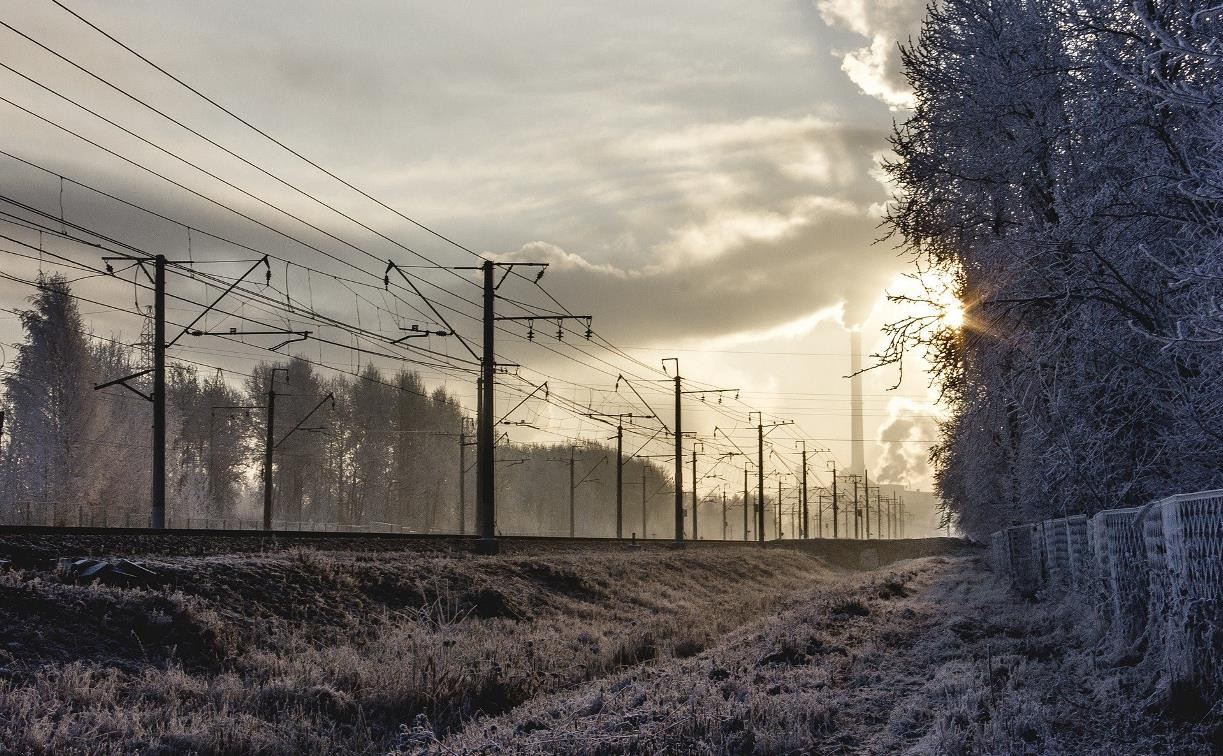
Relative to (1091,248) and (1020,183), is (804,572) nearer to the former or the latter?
(1020,183)

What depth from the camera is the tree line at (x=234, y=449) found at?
5306 centimetres

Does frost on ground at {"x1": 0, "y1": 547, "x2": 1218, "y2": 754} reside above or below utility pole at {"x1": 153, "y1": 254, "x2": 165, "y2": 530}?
below

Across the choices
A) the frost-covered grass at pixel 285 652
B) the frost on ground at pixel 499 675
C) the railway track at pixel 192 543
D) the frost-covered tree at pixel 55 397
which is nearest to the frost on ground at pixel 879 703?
the frost on ground at pixel 499 675

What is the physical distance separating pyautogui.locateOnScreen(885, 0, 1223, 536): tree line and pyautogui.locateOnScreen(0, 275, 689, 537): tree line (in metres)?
27.6

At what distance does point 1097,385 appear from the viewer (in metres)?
11.3

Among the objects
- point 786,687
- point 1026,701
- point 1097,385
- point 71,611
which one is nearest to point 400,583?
point 71,611

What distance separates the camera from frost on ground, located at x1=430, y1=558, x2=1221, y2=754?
19.6ft

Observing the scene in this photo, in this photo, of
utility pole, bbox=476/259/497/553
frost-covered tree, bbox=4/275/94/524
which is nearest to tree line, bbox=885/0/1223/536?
utility pole, bbox=476/259/497/553

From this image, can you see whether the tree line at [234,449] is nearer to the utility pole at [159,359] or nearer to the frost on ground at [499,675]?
the utility pole at [159,359]

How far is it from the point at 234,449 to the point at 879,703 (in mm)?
80026

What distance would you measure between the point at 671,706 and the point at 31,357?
178 feet

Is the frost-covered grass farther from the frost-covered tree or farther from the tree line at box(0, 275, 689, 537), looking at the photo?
the frost-covered tree

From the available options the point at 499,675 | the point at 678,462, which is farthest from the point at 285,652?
the point at 678,462

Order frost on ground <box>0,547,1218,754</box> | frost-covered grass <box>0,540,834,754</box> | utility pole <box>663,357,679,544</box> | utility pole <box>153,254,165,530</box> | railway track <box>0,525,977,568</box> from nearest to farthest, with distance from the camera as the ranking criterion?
1. frost on ground <box>0,547,1218,754</box>
2. frost-covered grass <box>0,540,834,754</box>
3. railway track <box>0,525,977,568</box>
4. utility pole <box>153,254,165,530</box>
5. utility pole <box>663,357,679,544</box>
